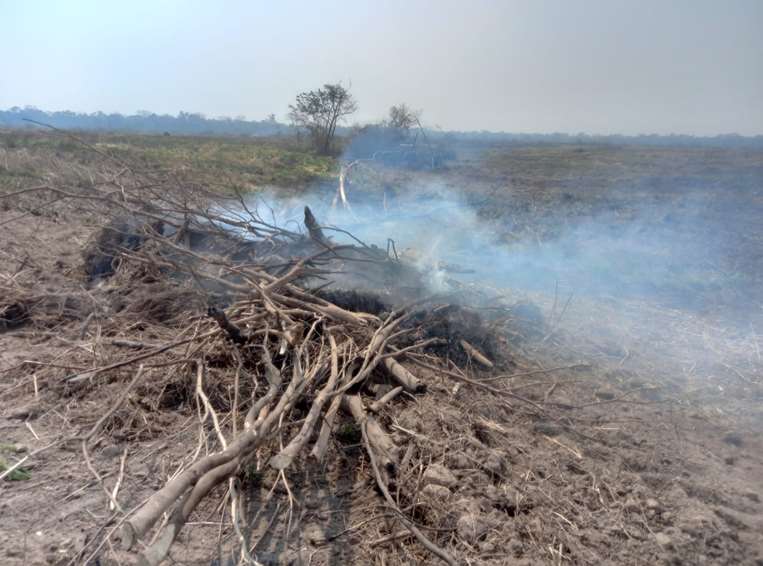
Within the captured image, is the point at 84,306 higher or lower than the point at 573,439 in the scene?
higher

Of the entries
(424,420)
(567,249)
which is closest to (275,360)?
(424,420)

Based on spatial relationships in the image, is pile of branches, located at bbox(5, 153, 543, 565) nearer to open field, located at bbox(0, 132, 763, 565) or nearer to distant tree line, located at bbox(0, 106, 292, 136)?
open field, located at bbox(0, 132, 763, 565)

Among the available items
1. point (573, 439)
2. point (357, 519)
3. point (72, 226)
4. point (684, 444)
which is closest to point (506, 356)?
point (573, 439)

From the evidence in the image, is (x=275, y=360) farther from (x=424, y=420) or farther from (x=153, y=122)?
(x=153, y=122)

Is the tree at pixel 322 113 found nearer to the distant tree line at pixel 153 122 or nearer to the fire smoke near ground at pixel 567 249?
the fire smoke near ground at pixel 567 249

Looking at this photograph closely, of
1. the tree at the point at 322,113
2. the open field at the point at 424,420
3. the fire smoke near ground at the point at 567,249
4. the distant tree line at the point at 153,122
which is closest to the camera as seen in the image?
the open field at the point at 424,420

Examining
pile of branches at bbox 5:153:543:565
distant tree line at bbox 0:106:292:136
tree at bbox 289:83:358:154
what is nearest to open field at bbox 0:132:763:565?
pile of branches at bbox 5:153:543:565

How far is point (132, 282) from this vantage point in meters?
5.89

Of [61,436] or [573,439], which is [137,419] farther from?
[573,439]

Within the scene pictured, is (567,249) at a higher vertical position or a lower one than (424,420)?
lower

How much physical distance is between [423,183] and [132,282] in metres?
15.8

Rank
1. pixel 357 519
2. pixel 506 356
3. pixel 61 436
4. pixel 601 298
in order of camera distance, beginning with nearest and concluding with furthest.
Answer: pixel 357 519, pixel 61 436, pixel 506 356, pixel 601 298

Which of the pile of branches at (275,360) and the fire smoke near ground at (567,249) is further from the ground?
the pile of branches at (275,360)

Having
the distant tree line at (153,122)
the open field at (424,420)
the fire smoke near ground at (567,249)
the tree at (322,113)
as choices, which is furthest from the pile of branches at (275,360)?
the distant tree line at (153,122)
